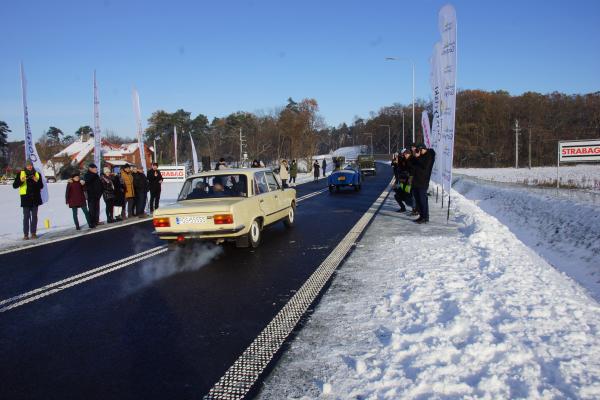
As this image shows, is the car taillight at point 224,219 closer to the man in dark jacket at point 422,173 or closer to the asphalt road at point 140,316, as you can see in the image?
the asphalt road at point 140,316

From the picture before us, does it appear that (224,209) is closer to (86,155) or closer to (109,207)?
(109,207)

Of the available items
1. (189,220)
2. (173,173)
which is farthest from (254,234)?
(173,173)

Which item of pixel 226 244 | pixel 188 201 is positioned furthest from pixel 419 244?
pixel 188 201

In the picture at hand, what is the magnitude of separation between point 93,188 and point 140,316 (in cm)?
799

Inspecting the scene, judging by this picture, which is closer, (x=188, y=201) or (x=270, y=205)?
(x=188, y=201)

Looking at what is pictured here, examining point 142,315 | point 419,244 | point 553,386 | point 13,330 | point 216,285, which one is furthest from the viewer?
point 419,244

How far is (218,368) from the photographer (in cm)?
344

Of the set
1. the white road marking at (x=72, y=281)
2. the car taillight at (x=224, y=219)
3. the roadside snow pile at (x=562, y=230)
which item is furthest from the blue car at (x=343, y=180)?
the car taillight at (x=224, y=219)

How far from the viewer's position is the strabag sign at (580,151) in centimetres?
1909

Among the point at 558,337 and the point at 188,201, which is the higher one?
the point at 188,201

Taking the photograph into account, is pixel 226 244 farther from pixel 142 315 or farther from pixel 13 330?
pixel 13 330

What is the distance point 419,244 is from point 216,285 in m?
4.04

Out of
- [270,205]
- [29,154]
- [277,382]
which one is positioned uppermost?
[29,154]

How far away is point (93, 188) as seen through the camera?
37.8 ft
